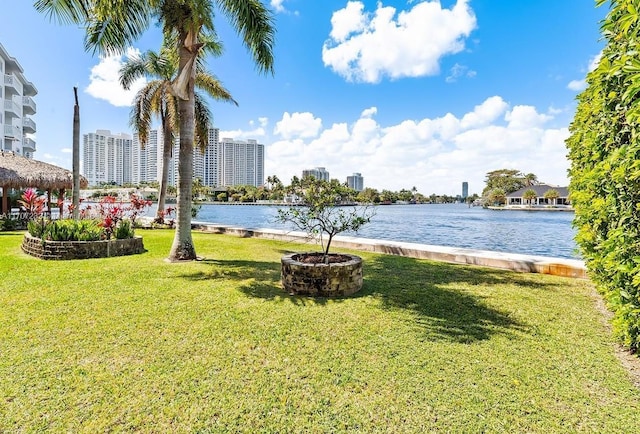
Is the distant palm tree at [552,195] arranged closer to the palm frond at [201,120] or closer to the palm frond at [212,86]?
the palm frond at [212,86]

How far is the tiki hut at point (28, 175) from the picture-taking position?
1451 cm

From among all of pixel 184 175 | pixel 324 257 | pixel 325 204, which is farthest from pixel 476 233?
pixel 184 175

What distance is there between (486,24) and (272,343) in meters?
15.6

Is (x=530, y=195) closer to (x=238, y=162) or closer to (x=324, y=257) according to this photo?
(x=238, y=162)

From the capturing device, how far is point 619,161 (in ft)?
9.77

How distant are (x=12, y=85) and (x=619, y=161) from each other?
4306 centimetres

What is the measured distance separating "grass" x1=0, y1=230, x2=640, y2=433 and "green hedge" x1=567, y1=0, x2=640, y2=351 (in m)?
0.75

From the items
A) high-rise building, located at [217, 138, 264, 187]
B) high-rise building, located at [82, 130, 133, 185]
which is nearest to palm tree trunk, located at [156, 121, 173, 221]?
high-rise building, located at [82, 130, 133, 185]

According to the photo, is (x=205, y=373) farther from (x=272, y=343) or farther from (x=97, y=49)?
(x=97, y=49)

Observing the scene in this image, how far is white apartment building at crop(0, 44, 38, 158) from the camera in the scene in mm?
29969

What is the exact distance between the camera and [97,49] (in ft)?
27.6

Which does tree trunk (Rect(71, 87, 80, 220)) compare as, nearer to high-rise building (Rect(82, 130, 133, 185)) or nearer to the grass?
the grass

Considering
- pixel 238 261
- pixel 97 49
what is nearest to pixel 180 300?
pixel 238 261

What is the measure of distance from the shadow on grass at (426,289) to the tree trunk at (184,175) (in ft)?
2.38
